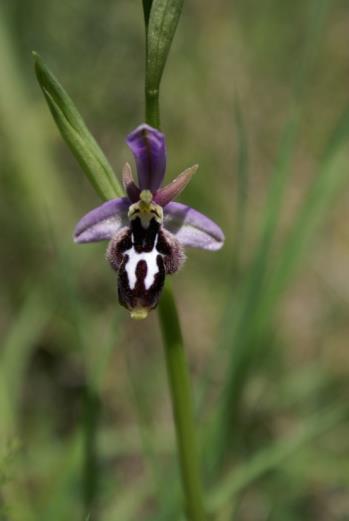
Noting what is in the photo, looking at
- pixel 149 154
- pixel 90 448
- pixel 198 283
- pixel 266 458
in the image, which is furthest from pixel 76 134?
pixel 198 283

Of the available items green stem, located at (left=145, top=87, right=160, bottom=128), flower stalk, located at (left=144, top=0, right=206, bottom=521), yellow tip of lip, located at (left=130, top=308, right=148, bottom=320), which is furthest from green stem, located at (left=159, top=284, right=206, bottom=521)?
green stem, located at (left=145, top=87, right=160, bottom=128)

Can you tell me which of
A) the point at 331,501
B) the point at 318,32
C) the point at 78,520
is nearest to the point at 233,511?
the point at 78,520

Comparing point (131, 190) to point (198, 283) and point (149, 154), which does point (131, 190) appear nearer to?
point (149, 154)

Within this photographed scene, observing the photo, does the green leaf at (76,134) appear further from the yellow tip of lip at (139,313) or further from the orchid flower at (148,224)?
the yellow tip of lip at (139,313)

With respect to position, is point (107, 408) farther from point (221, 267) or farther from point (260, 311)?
point (260, 311)

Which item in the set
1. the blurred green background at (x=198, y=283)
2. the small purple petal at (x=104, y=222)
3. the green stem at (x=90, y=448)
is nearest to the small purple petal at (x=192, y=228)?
the small purple petal at (x=104, y=222)
